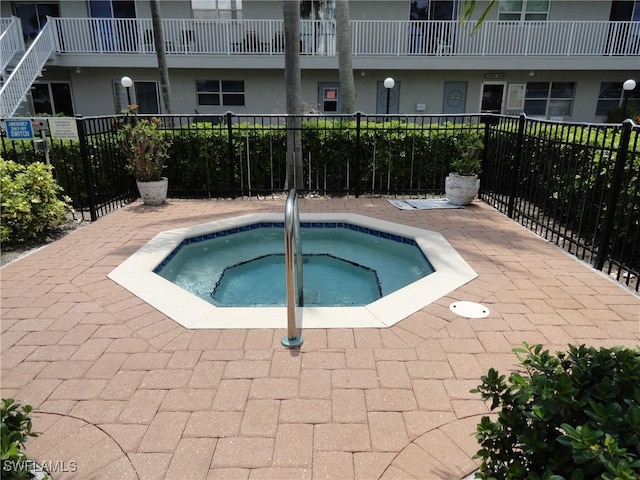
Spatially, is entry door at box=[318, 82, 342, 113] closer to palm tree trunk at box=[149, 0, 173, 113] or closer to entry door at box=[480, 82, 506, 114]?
entry door at box=[480, 82, 506, 114]

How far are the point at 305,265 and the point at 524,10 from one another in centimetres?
1490

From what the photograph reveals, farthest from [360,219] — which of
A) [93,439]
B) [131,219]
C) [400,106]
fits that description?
[400,106]

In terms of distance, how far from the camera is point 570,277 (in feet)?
14.5

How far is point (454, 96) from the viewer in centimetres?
1574

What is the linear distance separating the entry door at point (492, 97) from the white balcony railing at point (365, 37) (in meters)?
1.40

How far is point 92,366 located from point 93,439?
2.47ft

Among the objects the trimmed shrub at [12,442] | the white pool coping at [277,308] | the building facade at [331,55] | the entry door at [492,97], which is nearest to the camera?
the trimmed shrub at [12,442]

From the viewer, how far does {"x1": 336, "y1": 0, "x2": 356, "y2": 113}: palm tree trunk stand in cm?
991

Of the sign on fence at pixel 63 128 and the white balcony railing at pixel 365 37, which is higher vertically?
the white balcony railing at pixel 365 37

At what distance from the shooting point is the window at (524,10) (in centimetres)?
1534

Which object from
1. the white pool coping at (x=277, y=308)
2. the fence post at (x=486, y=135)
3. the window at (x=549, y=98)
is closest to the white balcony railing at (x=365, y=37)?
the window at (x=549, y=98)

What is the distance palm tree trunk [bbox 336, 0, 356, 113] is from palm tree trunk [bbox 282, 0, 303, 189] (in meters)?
2.33

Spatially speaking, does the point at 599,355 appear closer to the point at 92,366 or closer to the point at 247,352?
the point at 247,352

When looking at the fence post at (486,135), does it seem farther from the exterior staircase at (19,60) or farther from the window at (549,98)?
the exterior staircase at (19,60)
